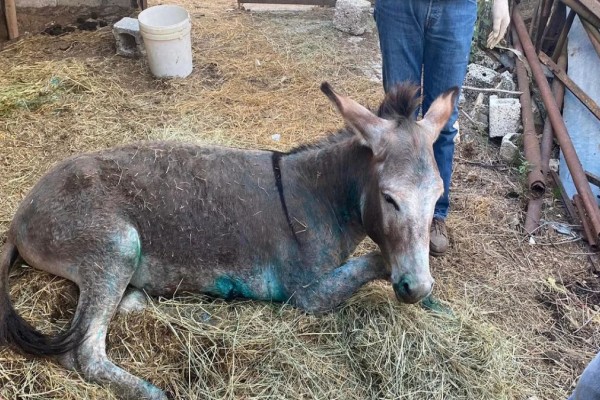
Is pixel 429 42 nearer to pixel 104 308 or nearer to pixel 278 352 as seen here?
pixel 278 352

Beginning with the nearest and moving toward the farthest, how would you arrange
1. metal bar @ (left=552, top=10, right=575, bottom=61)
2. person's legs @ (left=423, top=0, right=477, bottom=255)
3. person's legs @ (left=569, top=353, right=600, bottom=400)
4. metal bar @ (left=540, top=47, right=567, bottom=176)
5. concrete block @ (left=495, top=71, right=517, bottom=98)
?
person's legs @ (left=569, top=353, right=600, bottom=400) < person's legs @ (left=423, top=0, right=477, bottom=255) < metal bar @ (left=540, top=47, right=567, bottom=176) < metal bar @ (left=552, top=10, right=575, bottom=61) < concrete block @ (left=495, top=71, right=517, bottom=98)

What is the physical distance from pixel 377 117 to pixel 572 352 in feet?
6.58

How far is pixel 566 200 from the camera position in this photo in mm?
5109

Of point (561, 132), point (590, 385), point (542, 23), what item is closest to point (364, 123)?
point (590, 385)

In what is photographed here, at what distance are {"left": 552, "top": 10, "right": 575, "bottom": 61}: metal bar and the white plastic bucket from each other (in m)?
3.91

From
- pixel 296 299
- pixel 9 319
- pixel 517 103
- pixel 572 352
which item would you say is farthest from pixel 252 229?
pixel 517 103

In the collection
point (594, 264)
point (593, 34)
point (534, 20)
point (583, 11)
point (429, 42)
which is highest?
point (429, 42)

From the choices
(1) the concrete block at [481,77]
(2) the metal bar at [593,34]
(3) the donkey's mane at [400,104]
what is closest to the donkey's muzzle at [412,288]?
(3) the donkey's mane at [400,104]

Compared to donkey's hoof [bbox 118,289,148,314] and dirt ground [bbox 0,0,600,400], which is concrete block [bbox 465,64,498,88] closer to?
dirt ground [bbox 0,0,600,400]

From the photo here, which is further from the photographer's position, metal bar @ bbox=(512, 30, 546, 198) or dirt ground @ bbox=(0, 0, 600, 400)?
metal bar @ bbox=(512, 30, 546, 198)

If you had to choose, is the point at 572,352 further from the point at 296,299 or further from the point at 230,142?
the point at 230,142

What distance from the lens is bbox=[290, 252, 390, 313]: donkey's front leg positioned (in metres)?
3.31

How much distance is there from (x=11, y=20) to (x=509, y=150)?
5782mm

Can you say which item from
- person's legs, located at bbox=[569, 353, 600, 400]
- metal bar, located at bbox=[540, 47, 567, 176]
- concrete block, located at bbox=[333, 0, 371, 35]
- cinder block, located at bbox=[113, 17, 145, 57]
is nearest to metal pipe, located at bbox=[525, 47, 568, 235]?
metal bar, located at bbox=[540, 47, 567, 176]
